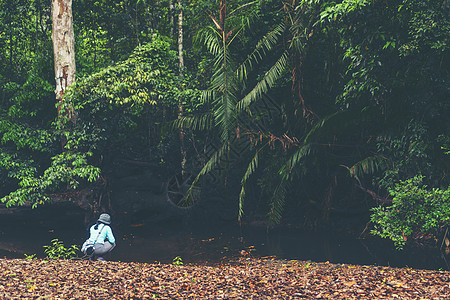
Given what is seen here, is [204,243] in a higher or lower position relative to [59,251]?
lower

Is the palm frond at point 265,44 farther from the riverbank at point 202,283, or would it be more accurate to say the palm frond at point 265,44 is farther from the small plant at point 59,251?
the small plant at point 59,251

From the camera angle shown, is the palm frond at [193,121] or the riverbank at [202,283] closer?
the riverbank at [202,283]

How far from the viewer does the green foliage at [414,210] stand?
8.35 m

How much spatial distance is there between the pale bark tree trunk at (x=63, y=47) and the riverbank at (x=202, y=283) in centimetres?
709

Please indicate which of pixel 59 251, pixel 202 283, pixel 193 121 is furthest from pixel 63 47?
pixel 202 283

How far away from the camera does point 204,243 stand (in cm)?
1457

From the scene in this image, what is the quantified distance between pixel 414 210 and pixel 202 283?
435 centimetres

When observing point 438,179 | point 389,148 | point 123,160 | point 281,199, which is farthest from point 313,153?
point 123,160

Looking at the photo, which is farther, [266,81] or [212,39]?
[212,39]

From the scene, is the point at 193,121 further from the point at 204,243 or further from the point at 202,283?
the point at 202,283

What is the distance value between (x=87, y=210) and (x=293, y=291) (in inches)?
410

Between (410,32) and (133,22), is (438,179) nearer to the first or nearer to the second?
(410,32)

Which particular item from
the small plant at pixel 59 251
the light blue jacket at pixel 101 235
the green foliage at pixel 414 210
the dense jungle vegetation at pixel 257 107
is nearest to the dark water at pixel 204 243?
the dense jungle vegetation at pixel 257 107

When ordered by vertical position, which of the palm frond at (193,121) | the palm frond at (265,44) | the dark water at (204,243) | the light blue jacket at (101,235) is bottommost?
the dark water at (204,243)
